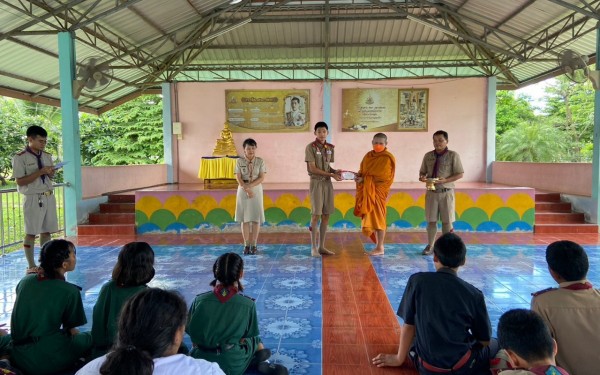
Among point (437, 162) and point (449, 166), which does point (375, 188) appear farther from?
point (449, 166)

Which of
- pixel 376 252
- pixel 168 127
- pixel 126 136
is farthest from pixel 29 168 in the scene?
pixel 126 136

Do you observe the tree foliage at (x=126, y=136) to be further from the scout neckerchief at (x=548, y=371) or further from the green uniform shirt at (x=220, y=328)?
the scout neckerchief at (x=548, y=371)

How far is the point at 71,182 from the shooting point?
716 centimetres

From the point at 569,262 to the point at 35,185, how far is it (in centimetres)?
466

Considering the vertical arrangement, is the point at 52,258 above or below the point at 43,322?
above

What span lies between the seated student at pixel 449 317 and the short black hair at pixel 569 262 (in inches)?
14.5

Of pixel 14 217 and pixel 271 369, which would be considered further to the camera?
pixel 14 217

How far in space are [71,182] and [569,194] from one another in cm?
862

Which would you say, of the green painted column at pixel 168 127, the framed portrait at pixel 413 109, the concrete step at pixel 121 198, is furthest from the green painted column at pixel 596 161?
the green painted column at pixel 168 127

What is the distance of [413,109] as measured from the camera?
37.0 feet

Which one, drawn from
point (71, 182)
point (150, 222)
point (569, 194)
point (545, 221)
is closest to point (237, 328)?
point (150, 222)

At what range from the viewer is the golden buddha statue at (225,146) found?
1037 centimetres

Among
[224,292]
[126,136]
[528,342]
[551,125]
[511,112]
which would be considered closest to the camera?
[528,342]

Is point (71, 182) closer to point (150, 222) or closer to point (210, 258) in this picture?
point (150, 222)
